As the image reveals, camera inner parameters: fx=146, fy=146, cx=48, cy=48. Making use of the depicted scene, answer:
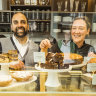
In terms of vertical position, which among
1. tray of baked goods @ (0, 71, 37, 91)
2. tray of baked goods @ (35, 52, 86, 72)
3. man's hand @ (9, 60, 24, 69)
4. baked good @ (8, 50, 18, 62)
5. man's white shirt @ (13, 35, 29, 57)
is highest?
man's white shirt @ (13, 35, 29, 57)

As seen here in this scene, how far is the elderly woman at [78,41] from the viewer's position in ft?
3.88

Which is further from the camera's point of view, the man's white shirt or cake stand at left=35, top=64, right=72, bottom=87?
the man's white shirt

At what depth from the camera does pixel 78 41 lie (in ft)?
3.97

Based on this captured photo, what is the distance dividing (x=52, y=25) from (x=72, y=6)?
252 millimetres

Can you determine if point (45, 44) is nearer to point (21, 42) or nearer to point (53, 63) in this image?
point (21, 42)

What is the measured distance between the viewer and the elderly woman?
1182mm

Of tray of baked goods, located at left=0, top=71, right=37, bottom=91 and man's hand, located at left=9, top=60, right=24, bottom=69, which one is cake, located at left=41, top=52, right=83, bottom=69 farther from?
man's hand, located at left=9, top=60, right=24, bottom=69

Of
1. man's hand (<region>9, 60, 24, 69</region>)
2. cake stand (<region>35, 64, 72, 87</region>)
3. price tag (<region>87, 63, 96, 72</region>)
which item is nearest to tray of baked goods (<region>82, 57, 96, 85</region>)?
price tag (<region>87, 63, 96, 72</region>)

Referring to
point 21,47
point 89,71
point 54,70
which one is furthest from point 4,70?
point 89,71

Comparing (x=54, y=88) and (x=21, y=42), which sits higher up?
(x=21, y=42)

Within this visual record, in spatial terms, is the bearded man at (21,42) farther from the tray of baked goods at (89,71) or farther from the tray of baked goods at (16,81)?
the tray of baked goods at (89,71)

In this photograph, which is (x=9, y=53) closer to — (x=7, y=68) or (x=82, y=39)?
(x=7, y=68)

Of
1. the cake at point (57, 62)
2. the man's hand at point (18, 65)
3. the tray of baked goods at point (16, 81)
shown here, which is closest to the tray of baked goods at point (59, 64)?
the cake at point (57, 62)

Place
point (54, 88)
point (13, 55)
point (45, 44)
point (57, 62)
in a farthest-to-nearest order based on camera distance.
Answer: point (45, 44), point (13, 55), point (57, 62), point (54, 88)
